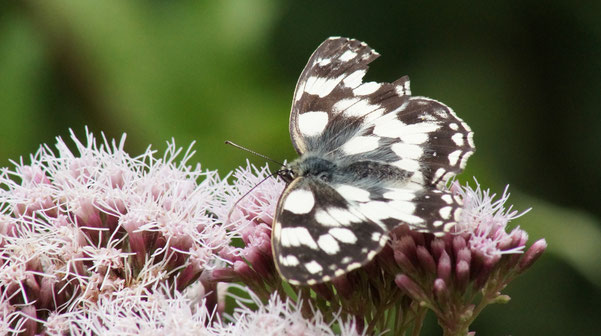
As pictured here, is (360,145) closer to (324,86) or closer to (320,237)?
(324,86)

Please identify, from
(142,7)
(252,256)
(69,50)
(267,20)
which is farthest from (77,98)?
(252,256)

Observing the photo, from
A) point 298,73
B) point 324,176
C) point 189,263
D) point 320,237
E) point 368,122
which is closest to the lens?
point 320,237

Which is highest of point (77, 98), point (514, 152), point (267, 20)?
point (267, 20)

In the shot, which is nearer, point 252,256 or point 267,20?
point 252,256

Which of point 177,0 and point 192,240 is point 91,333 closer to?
point 192,240

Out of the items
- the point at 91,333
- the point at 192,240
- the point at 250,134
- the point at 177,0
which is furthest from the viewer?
the point at 177,0

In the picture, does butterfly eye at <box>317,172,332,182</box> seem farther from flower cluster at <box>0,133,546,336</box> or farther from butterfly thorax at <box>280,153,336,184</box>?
flower cluster at <box>0,133,546,336</box>

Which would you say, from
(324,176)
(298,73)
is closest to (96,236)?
(324,176)

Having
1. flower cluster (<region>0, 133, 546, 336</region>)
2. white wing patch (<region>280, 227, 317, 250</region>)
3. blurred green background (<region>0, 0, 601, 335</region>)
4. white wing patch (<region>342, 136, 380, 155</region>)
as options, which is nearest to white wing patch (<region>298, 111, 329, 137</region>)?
white wing patch (<region>342, 136, 380, 155</region>)
